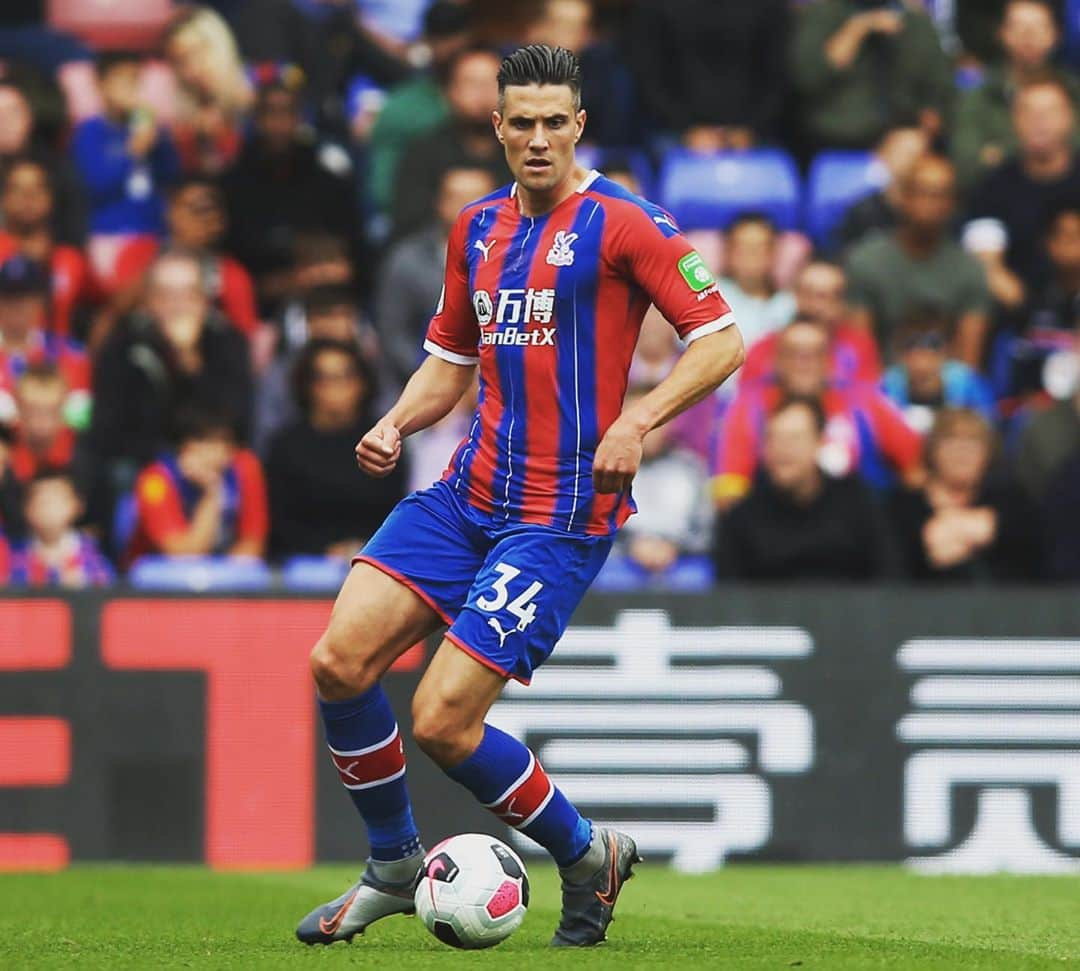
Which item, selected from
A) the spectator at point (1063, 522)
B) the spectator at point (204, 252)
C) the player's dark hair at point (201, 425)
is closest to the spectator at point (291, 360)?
the player's dark hair at point (201, 425)

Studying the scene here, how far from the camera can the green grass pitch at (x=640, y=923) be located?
231 inches

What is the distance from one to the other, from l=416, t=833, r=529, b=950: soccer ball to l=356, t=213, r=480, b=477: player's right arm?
1161 mm

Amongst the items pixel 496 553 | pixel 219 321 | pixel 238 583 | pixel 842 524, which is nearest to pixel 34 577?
pixel 238 583

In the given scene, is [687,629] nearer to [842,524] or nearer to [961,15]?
[842,524]

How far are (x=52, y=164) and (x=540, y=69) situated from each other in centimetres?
A: 725

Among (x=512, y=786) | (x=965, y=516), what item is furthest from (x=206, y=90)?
(x=512, y=786)

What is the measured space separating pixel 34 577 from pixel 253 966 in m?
5.07

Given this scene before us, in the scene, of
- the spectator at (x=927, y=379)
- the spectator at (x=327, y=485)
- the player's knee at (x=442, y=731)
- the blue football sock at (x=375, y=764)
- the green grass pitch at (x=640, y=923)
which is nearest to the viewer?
the green grass pitch at (x=640, y=923)

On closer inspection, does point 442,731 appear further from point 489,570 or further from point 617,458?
point 617,458

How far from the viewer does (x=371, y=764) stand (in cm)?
629

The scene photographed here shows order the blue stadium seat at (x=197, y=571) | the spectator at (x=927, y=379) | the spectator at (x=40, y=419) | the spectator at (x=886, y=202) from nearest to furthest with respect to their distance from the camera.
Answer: the blue stadium seat at (x=197, y=571) → the spectator at (x=40, y=419) → the spectator at (x=927, y=379) → the spectator at (x=886, y=202)

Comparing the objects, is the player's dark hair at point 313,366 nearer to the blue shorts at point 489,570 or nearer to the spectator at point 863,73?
the spectator at point 863,73

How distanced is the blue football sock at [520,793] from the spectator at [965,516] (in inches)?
187

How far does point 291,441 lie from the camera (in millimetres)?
10930
